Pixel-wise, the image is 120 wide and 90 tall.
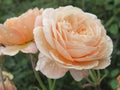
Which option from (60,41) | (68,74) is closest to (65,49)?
(60,41)

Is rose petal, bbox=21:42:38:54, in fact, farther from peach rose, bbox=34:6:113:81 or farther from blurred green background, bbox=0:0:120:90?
blurred green background, bbox=0:0:120:90

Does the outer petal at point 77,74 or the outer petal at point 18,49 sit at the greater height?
the outer petal at point 18,49

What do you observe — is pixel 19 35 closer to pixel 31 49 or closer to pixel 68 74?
pixel 31 49

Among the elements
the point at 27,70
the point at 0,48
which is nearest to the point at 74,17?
the point at 0,48

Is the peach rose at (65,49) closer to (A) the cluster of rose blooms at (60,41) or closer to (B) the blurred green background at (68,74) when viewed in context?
(A) the cluster of rose blooms at (60,41)

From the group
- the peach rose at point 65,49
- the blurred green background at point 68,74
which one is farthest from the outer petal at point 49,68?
the blurred green background at point 68,74

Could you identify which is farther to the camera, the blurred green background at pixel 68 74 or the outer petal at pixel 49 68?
the blurred green background at pixel 68 74
